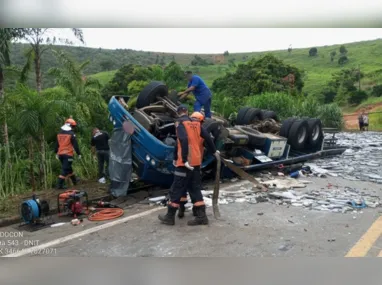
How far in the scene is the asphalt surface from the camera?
4.58 m

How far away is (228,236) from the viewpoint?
502 centimetres

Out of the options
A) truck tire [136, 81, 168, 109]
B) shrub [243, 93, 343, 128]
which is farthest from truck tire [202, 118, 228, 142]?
shrub [243, 93, 343, 128]

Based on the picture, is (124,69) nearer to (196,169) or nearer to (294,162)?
(294,162)

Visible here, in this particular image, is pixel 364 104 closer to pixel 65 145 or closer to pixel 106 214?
pixel 65 145

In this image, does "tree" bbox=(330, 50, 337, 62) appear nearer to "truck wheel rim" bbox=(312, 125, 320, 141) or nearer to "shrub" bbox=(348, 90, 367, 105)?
"shrub" bbox=(348, 90, 367, 105)

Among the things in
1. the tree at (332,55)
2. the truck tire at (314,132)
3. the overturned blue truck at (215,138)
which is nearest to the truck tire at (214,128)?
the overturned blue truck at (215,138)

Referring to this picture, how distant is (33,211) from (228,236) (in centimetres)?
263

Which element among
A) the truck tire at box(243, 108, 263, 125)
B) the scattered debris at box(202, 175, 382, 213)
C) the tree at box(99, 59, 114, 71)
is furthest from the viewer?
the tree at box(99, 59, 114, 71)

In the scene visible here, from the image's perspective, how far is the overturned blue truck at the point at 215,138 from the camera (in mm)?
7055

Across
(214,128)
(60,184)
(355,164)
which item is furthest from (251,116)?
(60,184)

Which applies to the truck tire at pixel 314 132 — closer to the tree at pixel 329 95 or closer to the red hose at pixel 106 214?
the red hose at pixel 106 214

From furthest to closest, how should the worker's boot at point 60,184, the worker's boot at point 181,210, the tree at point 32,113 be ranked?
the tree at point 32,113
the worker's boot at point 60,184
the worker's boot at point 181,210

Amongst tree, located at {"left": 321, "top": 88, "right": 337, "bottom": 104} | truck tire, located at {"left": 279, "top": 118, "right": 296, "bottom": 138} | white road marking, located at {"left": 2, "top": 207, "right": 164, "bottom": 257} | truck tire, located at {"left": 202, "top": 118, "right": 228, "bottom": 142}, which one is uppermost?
tree, located at {"left": 321, "top": 88, "right": 337, "bottom": 104}

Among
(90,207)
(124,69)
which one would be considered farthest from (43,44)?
(124,69)
